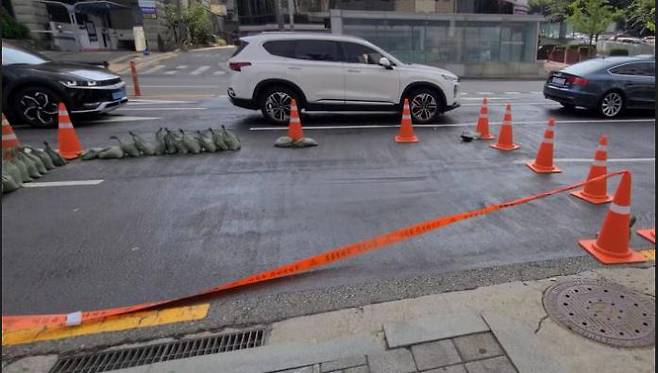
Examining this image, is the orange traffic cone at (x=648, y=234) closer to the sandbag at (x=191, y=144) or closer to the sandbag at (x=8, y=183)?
the sandbag at (x=191, y=144)

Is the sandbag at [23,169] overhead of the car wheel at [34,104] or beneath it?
beneath

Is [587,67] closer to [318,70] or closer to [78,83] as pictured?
[318,70]

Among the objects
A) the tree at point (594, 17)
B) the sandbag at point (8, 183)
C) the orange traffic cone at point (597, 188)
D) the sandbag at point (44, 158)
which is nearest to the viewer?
the orange traffic cone at point (597, 188)

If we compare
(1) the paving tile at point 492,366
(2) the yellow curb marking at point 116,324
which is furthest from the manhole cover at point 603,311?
(2) the yellow curb marking at point 116,324

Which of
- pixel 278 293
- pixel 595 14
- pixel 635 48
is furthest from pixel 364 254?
pixel 635 48

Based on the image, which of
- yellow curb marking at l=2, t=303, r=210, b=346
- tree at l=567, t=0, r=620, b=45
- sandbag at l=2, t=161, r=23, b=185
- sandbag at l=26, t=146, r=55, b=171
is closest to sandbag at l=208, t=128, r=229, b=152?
sandbag at l=26, t=146, r=55, b=171

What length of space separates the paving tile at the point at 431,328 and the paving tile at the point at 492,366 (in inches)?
9.2

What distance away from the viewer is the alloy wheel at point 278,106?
842 cm

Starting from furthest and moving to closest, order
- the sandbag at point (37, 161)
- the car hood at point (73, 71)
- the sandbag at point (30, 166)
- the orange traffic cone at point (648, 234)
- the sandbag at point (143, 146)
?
the car hood at point (73, 71), the sandbag at point (143, 146), the sandbag at point (37, 161), the sandbag at point (30, 166), the orange traffic cone at point (648, 234)

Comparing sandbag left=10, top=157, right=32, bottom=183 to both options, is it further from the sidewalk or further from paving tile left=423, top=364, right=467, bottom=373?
paving tile left=423, top=364, right=467, bottom=373

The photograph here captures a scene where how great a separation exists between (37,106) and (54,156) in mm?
2893

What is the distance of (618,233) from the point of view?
3.50 metres

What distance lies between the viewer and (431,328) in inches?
103

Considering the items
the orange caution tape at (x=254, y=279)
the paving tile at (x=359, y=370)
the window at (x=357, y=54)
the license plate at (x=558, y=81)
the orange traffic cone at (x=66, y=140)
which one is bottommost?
the paving tile at (x=359, y=370)
